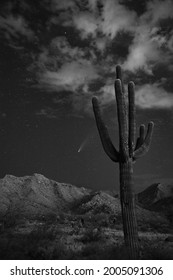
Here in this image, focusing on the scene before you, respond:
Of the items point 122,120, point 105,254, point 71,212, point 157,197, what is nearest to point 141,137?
point 122,120

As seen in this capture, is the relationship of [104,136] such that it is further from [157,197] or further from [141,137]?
[157,197]

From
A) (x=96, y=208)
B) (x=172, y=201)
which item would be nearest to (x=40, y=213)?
(x=96, y=208)

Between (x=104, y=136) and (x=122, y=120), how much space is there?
3.11ft

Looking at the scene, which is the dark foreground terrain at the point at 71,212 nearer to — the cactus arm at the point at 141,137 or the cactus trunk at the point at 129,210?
the cactus trunk at the point at 129,210

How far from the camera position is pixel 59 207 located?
39469 millimetres

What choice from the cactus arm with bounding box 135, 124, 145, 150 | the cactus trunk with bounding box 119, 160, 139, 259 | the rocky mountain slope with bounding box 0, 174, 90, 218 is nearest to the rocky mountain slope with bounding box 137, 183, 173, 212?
the rocky mountain slope with bounding box 0, 174, 90, 218

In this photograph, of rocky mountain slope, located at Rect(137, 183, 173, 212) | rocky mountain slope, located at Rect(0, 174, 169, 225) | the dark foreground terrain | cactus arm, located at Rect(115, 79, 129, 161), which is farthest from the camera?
rocky mountain slope, located at Rect(137, 183, 173, 212)

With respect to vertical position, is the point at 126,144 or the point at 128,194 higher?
the point at 126,144

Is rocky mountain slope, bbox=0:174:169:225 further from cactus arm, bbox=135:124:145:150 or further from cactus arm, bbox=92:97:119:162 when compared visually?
cactus arm, bbox=92:97:119:162

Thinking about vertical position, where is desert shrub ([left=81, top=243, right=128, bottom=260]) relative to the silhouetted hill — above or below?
below

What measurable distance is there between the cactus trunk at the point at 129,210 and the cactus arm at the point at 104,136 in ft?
1.62

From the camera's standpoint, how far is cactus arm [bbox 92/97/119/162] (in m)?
10.6
